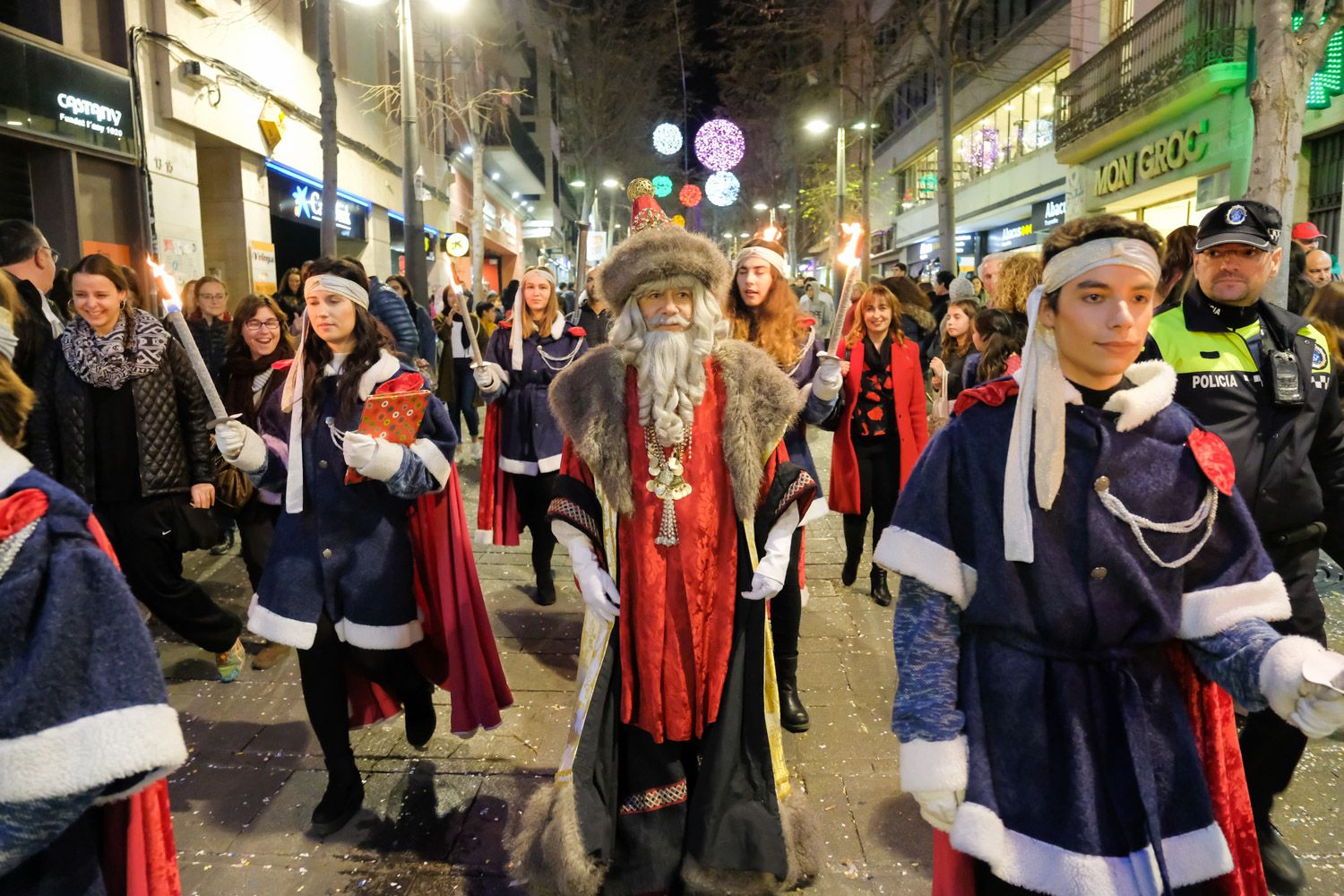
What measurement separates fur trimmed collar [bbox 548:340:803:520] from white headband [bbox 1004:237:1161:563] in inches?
35.8

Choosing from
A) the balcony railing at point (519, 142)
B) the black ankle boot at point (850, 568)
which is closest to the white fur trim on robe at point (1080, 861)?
the black ankle boot at point (850, 568)

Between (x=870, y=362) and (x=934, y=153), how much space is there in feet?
103

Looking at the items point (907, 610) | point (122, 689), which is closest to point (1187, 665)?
point (907, 610)

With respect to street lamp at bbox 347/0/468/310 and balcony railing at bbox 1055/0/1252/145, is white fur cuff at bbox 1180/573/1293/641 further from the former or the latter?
balcony railing at bbox 1055/0/1252/145

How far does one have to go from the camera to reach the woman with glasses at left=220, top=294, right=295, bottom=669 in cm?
480

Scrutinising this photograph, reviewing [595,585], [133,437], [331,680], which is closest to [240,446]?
[331,680]

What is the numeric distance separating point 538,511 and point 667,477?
350cm

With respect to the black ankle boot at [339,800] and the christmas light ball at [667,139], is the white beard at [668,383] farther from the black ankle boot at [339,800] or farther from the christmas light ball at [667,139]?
the christmas light ball at [667,139]

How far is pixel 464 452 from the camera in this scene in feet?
35.8

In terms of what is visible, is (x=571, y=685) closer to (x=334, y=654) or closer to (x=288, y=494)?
(x=334, y=654)

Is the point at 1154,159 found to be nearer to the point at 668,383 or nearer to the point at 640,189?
the point at 640,189

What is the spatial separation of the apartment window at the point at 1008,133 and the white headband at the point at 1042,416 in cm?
2048

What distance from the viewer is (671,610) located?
2646 millimetres

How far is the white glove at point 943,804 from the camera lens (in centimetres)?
183
